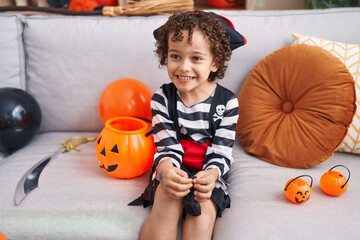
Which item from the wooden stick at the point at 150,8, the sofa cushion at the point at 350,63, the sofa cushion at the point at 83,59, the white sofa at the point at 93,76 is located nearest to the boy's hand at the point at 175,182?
the white sofa at the point at 93,76

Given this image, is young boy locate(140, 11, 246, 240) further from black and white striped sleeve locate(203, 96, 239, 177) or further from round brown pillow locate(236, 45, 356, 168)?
round brown pillow locate(236, 45, 356, 168)

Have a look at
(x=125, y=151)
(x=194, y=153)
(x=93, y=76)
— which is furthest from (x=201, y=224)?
(x=93, y=76)

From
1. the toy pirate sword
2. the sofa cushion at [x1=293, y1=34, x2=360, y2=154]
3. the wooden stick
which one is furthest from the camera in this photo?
the wooden stick

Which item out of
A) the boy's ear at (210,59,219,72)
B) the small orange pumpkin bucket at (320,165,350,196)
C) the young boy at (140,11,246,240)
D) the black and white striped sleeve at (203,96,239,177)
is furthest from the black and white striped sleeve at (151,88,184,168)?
the small orange pumpkin bucket at (320,165,350,196)

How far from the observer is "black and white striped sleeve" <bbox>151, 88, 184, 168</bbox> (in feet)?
3.80

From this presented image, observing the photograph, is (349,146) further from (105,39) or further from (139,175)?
(105,39)

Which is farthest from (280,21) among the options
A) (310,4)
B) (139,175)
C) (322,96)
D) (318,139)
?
(139,175)

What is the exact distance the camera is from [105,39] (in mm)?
1506

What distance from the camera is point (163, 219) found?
1.01 meters

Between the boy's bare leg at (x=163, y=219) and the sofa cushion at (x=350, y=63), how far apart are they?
2.63 ft

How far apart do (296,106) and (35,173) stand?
119 centimetres

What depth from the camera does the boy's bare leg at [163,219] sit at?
0.99 metres

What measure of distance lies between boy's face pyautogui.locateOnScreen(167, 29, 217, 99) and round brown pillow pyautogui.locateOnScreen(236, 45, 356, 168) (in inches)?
16.0

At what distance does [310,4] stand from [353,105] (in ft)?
4.33
